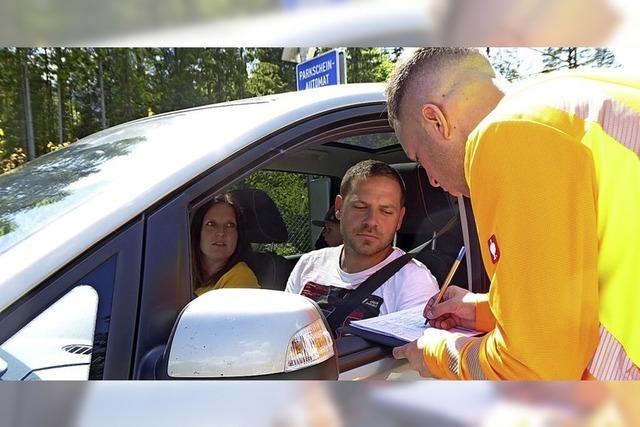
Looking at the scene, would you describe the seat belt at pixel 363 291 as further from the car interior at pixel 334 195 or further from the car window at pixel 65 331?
the car window at pixel 65 331

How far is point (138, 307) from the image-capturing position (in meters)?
1.10

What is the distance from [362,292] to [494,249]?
648mm

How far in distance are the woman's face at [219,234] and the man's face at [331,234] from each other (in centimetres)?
24

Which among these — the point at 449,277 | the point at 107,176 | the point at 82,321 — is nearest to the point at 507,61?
the point at 449,277

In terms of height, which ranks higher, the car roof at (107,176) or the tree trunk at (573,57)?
the tree trunk at (573,57)

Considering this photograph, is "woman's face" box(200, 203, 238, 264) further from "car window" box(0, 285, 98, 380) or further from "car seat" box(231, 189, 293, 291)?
"car window" box(0, 285, 98, 380)

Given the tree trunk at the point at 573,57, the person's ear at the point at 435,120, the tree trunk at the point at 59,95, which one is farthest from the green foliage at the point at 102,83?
the tree trunk at the point at 573,57

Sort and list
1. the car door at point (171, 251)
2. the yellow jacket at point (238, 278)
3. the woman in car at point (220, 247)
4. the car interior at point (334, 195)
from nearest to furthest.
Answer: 1. the car door at point (171, 251)
2. the woman in car at point (220, 247)
3. the yellow jacket at point (238, 278)
4. the car interior at point (334, 195)

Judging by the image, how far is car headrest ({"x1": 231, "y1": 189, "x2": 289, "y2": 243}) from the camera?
149 cm

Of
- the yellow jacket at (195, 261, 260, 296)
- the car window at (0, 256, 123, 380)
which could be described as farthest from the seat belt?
the car window at (0, 256, 123, 380)

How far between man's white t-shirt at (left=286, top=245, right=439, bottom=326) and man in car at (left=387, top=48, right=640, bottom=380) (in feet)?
1.76

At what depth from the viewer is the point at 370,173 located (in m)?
1.75

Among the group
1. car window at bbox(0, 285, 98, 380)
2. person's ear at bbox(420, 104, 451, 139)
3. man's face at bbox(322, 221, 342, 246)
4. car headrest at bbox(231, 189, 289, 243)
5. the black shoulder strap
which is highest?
person's ear at bbox(420, 104, 451, 139)

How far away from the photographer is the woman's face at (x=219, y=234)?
139 cm
